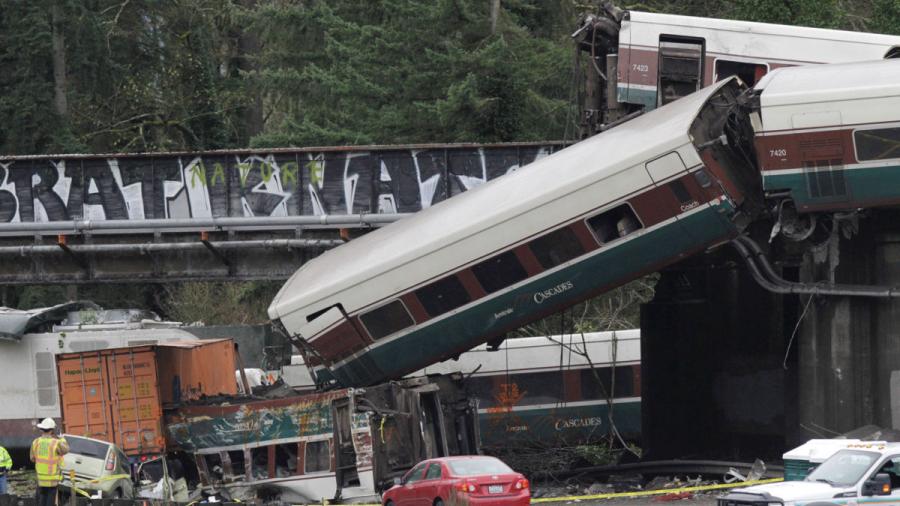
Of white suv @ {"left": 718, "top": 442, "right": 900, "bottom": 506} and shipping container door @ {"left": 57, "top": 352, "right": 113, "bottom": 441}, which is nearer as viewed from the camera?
white suv @ {"left": 718, "top": 442, "right": 900, "bottom": 506}

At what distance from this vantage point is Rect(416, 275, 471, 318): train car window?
24.8 metres

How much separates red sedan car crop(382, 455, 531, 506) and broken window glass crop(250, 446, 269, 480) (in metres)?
5.19

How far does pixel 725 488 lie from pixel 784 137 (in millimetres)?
6363

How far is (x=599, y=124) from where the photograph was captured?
31.1 metres

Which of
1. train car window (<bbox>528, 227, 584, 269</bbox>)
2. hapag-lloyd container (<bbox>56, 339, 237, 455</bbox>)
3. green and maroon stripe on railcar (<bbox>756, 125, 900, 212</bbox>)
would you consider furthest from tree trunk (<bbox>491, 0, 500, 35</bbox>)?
green and maroon stripe on railcar (<bbox>756, 125, 900, 212</bbox>)

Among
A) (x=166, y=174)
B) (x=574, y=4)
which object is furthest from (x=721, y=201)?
(x=574, y=4)

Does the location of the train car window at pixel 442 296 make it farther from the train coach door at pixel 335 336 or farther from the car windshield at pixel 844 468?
the car windshield at pixel 844 468

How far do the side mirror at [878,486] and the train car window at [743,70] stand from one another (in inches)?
544

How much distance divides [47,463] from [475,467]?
22.8 feet

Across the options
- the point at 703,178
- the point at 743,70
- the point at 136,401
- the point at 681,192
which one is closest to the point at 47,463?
the point at 136,401

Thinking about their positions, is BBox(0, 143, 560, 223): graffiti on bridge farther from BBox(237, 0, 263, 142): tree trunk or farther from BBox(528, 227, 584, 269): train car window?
BBox(237, 0, 263, 142): tree trunk

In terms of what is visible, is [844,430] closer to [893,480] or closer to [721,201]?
[721,201]

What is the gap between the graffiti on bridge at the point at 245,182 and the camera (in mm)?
31359

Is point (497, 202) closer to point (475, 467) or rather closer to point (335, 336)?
point (335, 336)
